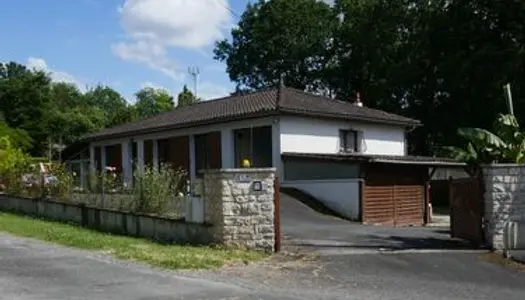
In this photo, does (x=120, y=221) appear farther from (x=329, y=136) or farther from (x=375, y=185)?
(x=329, y=136)

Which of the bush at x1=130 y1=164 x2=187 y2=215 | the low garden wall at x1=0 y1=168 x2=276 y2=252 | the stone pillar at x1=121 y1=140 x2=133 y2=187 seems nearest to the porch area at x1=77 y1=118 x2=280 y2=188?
the stone pillar at x1=121 y1=140 x2=133 y2=187

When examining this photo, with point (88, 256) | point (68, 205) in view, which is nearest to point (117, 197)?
point (68, 205)

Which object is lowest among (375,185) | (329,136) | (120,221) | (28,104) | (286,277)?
(286,277)

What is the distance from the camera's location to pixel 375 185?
26.5 metres

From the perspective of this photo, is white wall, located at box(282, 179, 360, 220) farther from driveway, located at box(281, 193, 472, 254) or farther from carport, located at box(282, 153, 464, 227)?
driveway, located at box(281, 193, 472, 254)

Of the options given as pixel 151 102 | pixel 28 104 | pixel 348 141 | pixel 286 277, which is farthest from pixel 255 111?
pixel 151 102

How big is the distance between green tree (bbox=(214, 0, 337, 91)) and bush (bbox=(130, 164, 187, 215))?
42766 millimetres

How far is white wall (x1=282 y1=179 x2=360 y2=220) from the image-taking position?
25.7 meters

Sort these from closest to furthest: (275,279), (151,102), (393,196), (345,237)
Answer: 1. (275,279)
2. (345,237)
3. (393,196)
4. (151,102)

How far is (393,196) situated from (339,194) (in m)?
2.39

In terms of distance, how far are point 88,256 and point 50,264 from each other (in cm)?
129

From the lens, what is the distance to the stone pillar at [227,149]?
3216cm

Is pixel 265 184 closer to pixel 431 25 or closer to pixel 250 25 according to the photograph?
pixel 431 25

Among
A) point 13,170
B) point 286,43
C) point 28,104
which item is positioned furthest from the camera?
point 28,104
